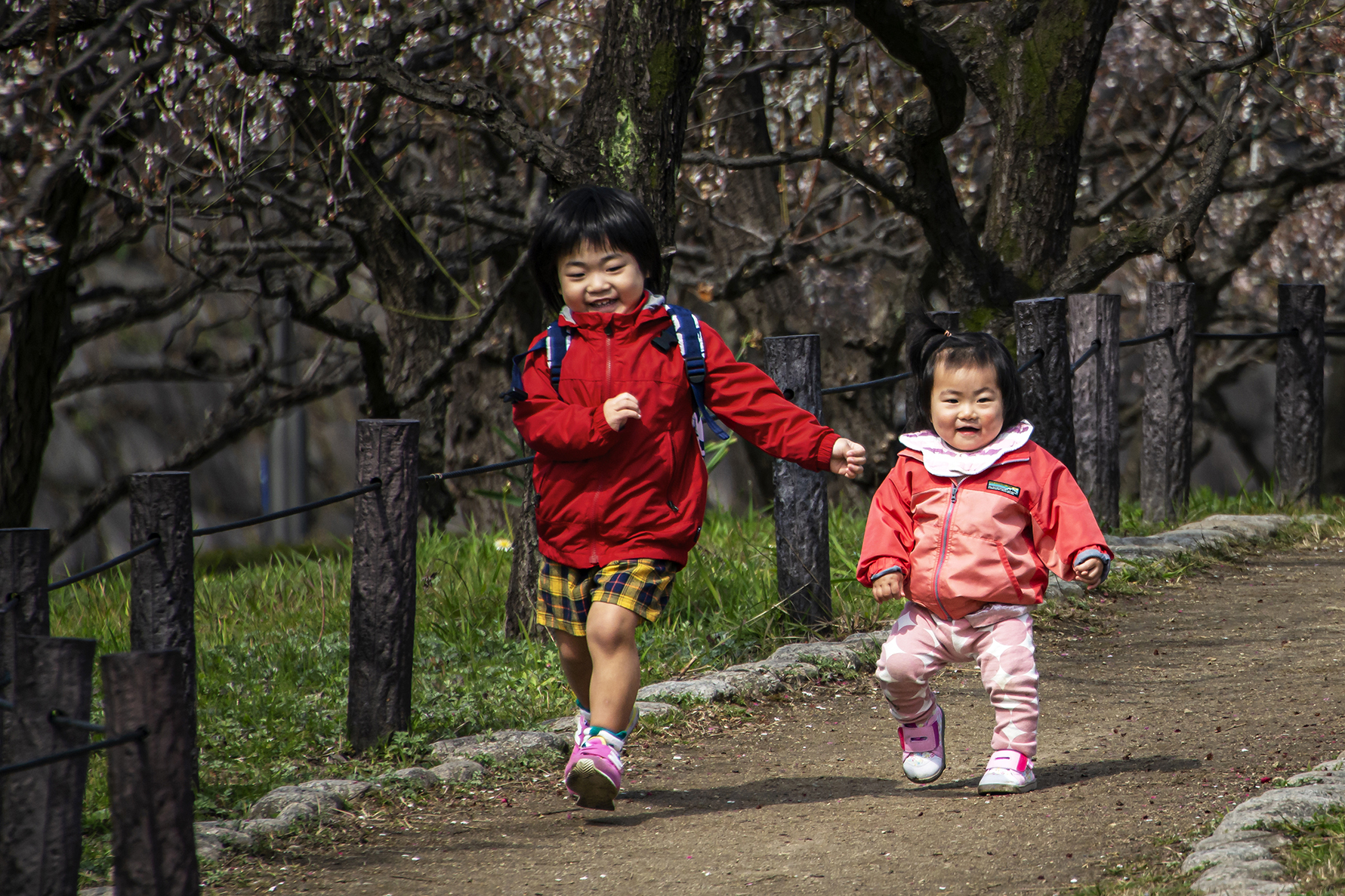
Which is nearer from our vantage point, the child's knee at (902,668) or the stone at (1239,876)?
the stone at (1239,876)

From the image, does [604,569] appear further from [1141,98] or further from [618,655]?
[1141,98]

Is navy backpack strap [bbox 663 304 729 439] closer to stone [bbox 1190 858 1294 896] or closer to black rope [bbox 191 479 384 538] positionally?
black rope [bbox 191 479 384 538]

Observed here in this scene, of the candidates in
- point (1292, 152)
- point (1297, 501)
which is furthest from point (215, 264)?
point (1292, 152)

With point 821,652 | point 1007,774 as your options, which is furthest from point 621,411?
point 821,652

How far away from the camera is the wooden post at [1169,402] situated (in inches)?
287

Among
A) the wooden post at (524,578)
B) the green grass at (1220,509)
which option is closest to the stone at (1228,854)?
the wooden post at (524,578)

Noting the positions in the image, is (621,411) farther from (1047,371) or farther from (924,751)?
(1047,371)

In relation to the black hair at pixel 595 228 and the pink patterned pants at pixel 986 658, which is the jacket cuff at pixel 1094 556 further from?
the black hair at pixel 595 228

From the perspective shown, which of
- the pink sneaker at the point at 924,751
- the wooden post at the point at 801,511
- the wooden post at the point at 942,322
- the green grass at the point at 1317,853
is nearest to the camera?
the green grass at the point at 1317,853

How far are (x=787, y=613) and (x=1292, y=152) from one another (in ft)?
34.2

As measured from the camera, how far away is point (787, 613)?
5297mm

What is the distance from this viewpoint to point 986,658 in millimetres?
3484

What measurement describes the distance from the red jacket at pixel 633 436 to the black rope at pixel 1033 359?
2.65m

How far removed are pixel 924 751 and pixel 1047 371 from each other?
2.93m
